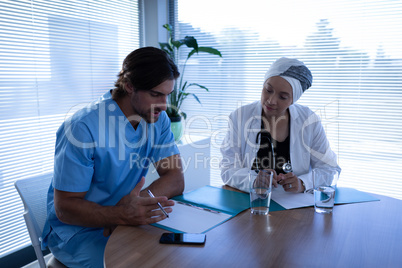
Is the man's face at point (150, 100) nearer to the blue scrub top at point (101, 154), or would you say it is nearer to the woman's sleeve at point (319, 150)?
the blue scrub top at point (101, 154)

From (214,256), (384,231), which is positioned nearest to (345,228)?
(384,231)

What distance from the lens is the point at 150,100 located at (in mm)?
1431

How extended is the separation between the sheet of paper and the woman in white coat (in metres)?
0.44

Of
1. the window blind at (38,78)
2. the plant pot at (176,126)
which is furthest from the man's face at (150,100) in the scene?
the plant pot at (176,126)

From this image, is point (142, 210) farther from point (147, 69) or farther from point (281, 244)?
point (147, 69)

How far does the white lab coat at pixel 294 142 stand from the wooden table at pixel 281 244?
22.9 inches

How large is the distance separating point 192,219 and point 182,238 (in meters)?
0.16

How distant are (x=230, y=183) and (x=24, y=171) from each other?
1.56m

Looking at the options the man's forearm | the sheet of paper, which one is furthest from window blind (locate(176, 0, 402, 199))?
the man's forearm

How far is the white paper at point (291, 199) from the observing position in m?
1.24

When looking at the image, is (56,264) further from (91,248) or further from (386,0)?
(386,0)

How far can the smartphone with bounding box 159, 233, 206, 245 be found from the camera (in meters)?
0.94

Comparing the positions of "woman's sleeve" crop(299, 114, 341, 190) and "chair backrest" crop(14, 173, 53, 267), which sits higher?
A: "woman's sleeve" crop(299, 114, 341, 190)

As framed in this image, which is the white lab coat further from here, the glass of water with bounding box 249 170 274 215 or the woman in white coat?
the glass of water with bounding box 249 170 274 215
